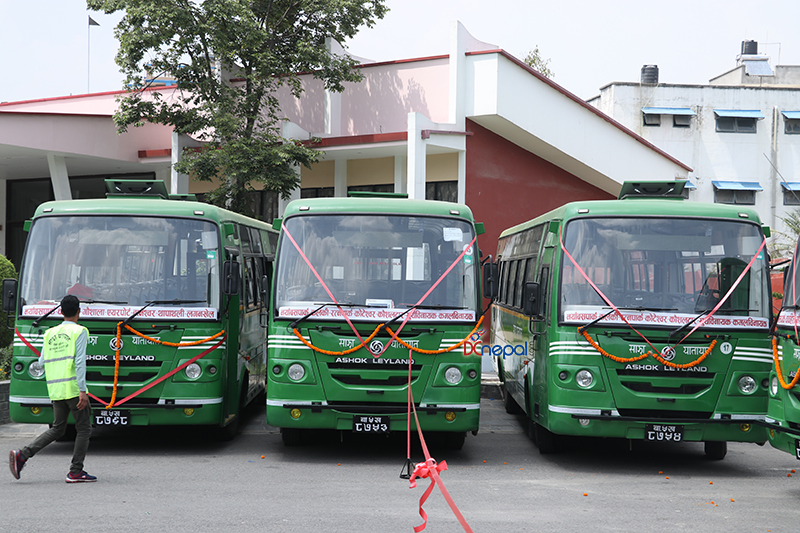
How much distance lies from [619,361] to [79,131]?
65.5 feet

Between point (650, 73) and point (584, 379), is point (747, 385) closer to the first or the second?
point (584, 379)

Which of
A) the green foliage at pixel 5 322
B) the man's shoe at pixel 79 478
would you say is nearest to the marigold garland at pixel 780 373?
the man's shoe at pixel 79 478

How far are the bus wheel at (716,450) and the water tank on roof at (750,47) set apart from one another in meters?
52.1

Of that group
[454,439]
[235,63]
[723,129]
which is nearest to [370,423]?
[454,439]

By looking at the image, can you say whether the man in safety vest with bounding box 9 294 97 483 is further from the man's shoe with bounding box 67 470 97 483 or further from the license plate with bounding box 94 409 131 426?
the license plate with bounding box 94 409 131 426

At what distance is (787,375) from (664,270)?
165 centimetres

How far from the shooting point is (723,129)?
4422 cm

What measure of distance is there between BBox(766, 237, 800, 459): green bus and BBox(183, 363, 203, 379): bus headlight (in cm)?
590

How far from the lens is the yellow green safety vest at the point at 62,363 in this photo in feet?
24.4

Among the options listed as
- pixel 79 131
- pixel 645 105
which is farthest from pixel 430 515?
pixel 645 105

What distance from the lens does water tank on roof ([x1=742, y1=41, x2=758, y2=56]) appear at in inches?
2153

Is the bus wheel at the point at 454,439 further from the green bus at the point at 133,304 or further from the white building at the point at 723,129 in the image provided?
the white building at the point at 723,129

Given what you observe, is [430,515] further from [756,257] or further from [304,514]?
[756,257]

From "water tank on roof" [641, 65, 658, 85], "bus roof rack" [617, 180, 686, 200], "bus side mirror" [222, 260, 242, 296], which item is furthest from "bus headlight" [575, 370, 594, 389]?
"water tank on roof" [641, 65, 658, 85]
